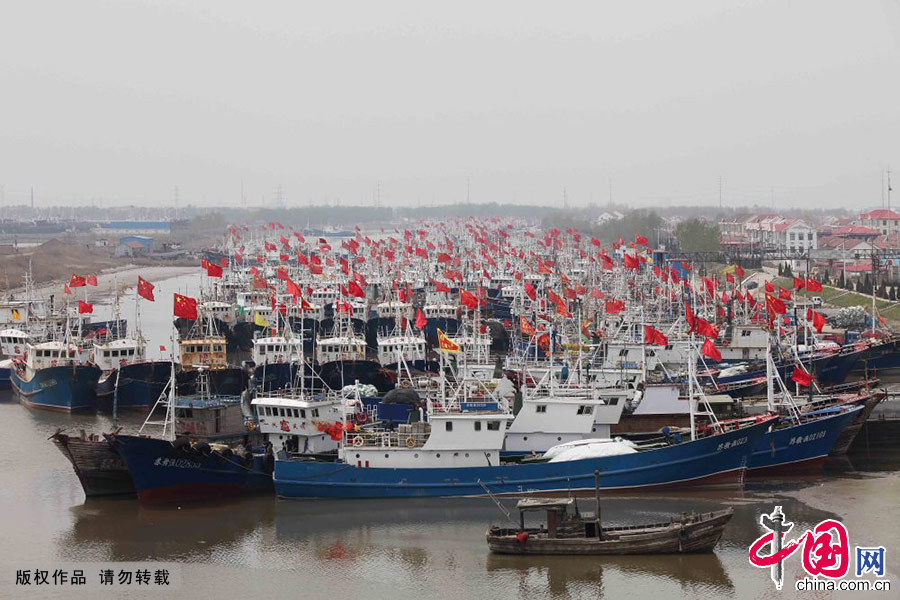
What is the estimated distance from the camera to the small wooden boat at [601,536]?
109 feet

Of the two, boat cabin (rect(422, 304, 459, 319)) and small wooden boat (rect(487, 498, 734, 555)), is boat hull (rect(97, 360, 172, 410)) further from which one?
small wooden boat (rect(487, 498, 734, 555))

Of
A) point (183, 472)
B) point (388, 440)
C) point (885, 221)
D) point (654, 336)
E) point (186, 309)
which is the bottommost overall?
point (183, 472)

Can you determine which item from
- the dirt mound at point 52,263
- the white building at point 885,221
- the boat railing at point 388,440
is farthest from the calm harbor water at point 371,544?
the white building at point 885,221

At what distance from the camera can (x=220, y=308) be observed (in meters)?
89.6

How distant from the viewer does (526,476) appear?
1548 inches

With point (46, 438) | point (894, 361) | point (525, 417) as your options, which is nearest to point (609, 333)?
point (894, 361)

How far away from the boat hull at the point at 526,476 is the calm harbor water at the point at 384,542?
0.44 meters

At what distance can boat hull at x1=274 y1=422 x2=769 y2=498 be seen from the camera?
129 ft


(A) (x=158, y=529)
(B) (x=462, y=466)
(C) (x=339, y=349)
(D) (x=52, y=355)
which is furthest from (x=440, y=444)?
(D) (x=52, y=355)

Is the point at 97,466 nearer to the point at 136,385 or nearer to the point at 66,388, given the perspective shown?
the point at 136,385

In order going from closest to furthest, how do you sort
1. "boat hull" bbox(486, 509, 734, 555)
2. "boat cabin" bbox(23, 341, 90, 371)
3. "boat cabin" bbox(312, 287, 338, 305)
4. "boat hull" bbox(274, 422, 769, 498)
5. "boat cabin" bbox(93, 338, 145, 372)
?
"boat hull" bbox(486, 509, 734, 555) → "boat hull" bbox(274, 422, 769, 498) → "boat cabin" bbox(23, 341, 90, 371) → "boat cabin" bbox(93, 338, 145, 372) → "boat cabin" bbox(312, 287, 338, 305)

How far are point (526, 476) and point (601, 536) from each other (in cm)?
615

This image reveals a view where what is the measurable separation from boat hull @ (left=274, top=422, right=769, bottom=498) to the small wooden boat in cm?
527

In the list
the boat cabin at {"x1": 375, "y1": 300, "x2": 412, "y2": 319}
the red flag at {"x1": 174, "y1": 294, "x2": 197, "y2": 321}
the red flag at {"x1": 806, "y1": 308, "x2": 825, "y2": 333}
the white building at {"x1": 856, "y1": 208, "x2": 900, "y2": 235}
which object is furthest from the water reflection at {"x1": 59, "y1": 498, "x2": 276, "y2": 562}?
the white building at {"x1": 856, "y1": 208, "x2": 900, "y2": 235}
